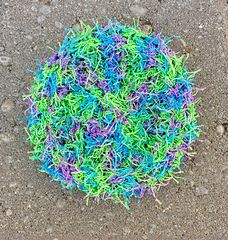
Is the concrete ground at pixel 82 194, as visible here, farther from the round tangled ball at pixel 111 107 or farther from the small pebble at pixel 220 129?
the round tangled ball at pixel 111 107

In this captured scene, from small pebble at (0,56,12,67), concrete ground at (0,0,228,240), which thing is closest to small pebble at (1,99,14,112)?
concrete ground at (0,0,228,240)

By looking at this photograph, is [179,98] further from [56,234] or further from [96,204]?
[56,234]

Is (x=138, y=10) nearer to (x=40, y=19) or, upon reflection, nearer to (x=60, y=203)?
(x=40, y=19)

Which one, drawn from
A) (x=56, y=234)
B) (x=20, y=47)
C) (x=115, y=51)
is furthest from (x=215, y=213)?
(x=20, y=47)

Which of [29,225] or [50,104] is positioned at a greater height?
[50,104]

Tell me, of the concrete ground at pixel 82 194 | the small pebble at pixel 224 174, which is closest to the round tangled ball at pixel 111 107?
the concrete ground at pixel 82 194

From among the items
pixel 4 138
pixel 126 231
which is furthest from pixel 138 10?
pixel 126 231

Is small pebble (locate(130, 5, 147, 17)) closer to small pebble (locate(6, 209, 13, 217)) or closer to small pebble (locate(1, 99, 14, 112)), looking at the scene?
small pebble (locate(1, 99, 14, 112))

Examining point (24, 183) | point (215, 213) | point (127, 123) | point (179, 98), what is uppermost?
point (179, 98)
